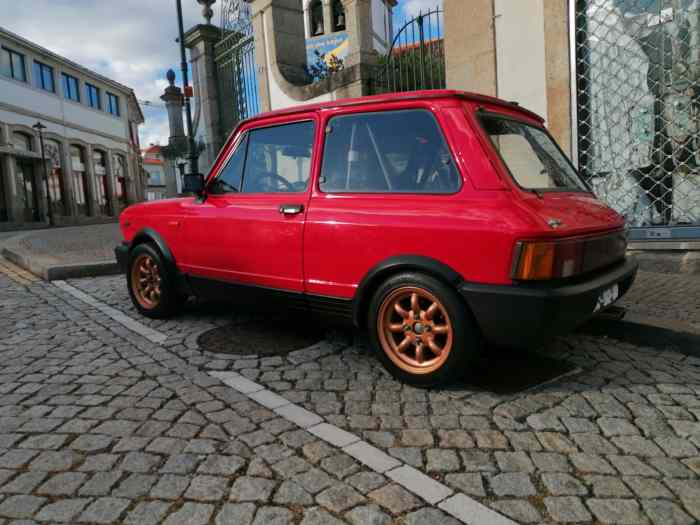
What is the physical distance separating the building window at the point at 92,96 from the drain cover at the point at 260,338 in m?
38.1

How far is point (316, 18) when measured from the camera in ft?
137

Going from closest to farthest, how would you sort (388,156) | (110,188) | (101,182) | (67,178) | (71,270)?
(388,156)
(71,270)
(67,178)
(101,182)
(110,188)

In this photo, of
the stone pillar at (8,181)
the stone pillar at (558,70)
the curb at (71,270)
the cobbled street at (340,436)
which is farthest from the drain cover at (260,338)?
the stone pillar at (8,181)

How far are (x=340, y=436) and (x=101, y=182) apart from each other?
4059cm

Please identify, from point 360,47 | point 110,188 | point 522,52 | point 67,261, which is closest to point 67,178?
point 110,188

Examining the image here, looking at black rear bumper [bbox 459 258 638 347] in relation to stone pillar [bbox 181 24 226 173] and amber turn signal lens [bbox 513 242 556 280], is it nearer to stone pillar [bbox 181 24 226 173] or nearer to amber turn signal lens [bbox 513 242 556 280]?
amber turn signal lens [bbox 513 242 556 280]

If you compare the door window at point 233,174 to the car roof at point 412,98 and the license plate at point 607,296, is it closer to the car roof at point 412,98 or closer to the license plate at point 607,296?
the car roof at point 412,98

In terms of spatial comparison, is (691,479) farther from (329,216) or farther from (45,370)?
(45,370)

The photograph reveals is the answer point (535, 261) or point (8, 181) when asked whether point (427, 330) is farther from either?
point (8, 181)

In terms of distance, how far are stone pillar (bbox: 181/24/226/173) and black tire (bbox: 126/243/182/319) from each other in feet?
30.9

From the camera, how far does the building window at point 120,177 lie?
132 ft

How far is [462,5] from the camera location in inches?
294

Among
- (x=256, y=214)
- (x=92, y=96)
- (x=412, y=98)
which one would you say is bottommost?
(x=256, y=214)

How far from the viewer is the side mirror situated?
14.4 ft
